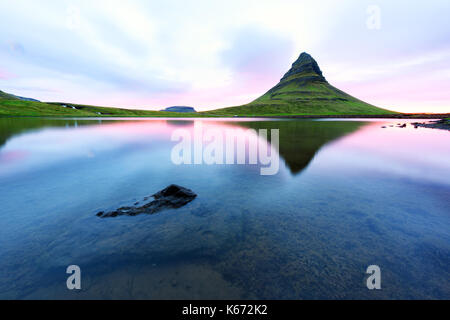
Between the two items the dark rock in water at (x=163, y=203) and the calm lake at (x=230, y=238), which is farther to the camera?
the dark rock in water at (x=163, y=203)

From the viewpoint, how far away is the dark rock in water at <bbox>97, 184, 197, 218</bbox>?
316 inches

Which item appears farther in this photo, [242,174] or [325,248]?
[242,174]

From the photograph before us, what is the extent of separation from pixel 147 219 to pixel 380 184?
14.2 metres

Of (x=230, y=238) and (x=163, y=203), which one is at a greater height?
(x=163, y=203)

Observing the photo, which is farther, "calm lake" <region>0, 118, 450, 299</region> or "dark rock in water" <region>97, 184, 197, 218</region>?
"dark rock in water" <region>97, 184, 197, 218</region>

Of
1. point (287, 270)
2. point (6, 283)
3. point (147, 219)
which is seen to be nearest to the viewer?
point (6, 283)

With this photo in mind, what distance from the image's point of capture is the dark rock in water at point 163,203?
8016mm

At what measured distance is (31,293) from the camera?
436 cm

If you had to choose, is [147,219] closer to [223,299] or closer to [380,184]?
[223,299]

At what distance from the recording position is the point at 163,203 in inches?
348
